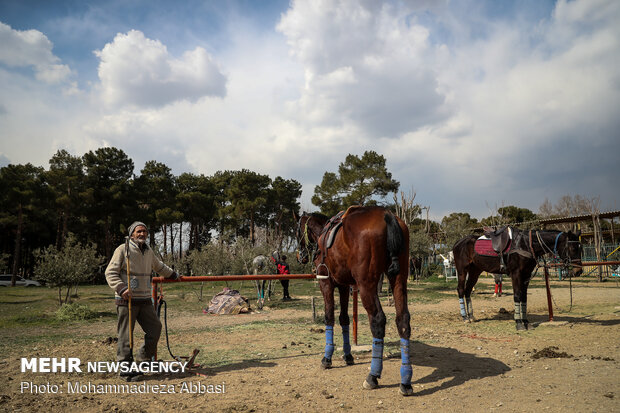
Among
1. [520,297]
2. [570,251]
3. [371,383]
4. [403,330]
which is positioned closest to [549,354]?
[520,297]

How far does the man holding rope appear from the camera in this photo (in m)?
5.17

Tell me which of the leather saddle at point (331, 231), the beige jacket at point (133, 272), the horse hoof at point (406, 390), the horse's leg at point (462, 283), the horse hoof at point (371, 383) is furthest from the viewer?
the horse's leg at point (462, 283)

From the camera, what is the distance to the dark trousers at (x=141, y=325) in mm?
5207

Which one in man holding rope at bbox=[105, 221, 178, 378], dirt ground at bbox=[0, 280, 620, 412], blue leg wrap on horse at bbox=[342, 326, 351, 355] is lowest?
dirt ground at bbox=[0, 280, 620, 412]

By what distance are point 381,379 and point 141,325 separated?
3488 millimetres

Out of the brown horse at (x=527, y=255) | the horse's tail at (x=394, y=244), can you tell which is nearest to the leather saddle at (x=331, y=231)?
the horse's tail at (x=394, y=244)

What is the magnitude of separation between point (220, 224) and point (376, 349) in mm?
46626

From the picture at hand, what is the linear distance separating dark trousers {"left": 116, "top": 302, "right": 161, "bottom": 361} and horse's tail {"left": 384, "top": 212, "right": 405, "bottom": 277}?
3.47 m

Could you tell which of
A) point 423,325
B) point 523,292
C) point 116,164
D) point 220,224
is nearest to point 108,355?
point 423,325

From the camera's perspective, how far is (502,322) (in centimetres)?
971

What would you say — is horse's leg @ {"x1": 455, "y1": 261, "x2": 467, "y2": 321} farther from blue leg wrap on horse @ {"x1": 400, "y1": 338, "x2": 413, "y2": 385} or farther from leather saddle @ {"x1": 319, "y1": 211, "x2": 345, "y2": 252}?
blue leg wrap on horse @ {"x1": 400, "y1": 338, "x2": 413, "y2": 385}

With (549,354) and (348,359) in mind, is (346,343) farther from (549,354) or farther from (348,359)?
(549,354)

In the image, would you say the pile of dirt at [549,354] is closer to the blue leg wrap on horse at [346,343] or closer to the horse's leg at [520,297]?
the horse's leg at [520,297]

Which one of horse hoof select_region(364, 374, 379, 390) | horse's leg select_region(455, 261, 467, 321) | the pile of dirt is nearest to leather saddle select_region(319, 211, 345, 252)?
horse hoof select_region(364, 374, 379, 390)
